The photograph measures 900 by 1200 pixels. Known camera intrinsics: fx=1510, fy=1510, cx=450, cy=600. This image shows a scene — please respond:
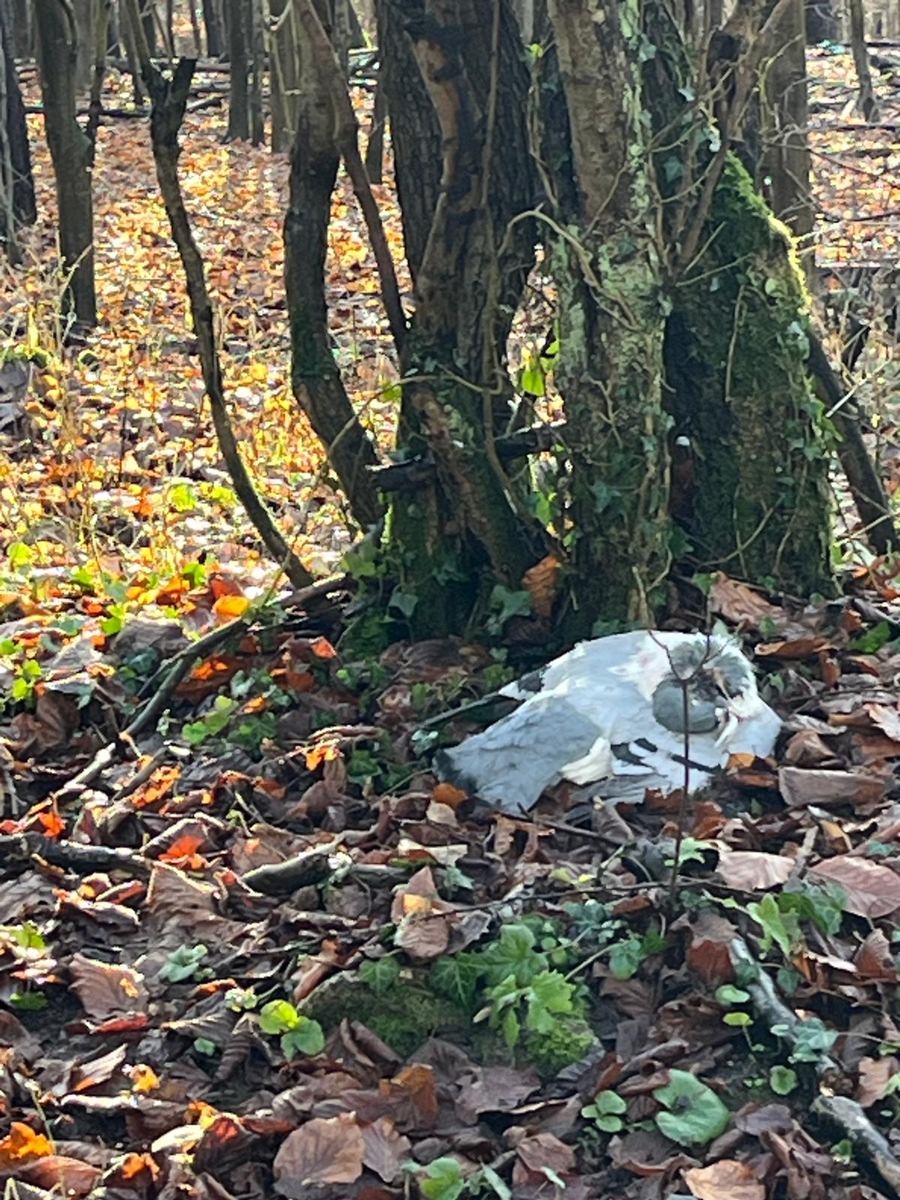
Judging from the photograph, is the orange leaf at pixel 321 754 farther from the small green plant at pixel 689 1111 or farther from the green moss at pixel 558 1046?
the small green plant at pixel 689 1111

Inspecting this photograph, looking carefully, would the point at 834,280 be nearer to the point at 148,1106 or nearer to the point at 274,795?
the point at 274,795

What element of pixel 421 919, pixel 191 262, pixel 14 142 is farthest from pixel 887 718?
pixel 14 142

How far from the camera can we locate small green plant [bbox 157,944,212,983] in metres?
3.15

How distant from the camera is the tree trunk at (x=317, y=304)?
441cm

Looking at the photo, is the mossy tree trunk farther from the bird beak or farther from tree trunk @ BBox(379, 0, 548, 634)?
the bird beak

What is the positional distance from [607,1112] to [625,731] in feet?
3.87

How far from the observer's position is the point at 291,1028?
9.58 ft

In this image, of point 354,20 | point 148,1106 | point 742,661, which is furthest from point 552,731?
point 354,20

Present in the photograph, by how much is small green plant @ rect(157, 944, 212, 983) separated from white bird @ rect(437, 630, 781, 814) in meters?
0.82

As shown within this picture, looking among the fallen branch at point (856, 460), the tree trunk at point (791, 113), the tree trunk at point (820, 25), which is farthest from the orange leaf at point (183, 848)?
the tree trunk at point (820, 25)

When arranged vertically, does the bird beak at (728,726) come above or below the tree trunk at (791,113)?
below

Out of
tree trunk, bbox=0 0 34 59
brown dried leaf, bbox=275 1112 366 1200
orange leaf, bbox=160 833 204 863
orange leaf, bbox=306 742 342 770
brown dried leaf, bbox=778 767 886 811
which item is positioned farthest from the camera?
tree trunk, bbox=0 0 34 59

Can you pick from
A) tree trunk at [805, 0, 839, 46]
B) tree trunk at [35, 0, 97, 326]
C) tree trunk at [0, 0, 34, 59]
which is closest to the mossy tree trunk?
tree trunk at [35, 0, 97, 326]

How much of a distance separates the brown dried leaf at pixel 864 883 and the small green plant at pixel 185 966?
1302 millimetres
